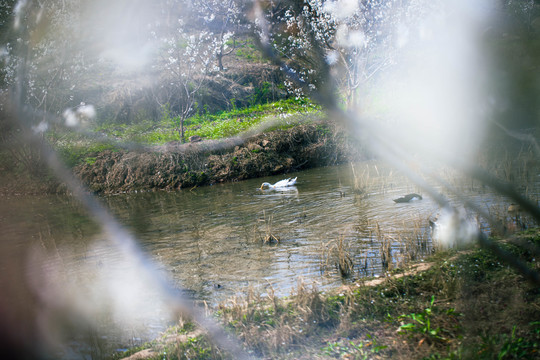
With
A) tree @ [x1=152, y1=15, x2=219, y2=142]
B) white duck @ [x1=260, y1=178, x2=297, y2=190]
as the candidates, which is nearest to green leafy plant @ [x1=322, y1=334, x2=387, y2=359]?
white duck @ [x1=260, y1=178, x2=297, y2=190]

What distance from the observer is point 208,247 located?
29.4 feet

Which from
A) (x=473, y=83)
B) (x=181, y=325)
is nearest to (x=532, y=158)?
(x=473, y=83)

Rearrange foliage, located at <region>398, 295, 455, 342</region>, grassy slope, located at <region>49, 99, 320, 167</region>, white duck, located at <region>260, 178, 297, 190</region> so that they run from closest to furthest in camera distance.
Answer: foliage, located at <region>398, 295, 455, 342</region> → white duck, located at <region>260, 178, 297, 190</region> → grassy slope, located at <region>49, 99, 320, 167</region>

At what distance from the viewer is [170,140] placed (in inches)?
953

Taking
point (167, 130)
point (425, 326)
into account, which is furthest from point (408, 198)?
point (167, 130)

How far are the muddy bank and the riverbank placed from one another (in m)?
16.8

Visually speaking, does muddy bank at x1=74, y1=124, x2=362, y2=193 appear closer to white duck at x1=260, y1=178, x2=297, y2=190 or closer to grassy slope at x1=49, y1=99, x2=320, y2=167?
grassy slope at x1=49, y1=99, x2=320, y2=167

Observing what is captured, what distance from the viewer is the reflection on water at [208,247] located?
6227mm

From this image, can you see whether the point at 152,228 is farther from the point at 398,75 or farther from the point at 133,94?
the point at 133,94

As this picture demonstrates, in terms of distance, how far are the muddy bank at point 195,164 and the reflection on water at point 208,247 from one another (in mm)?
5383

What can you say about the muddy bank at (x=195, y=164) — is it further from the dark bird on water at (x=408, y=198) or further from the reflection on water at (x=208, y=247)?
the dark bird on water at (x=408, y=198)

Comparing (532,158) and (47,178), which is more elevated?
(47,178)

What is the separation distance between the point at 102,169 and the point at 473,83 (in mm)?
20207

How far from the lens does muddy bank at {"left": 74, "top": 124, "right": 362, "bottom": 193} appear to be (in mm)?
21469
